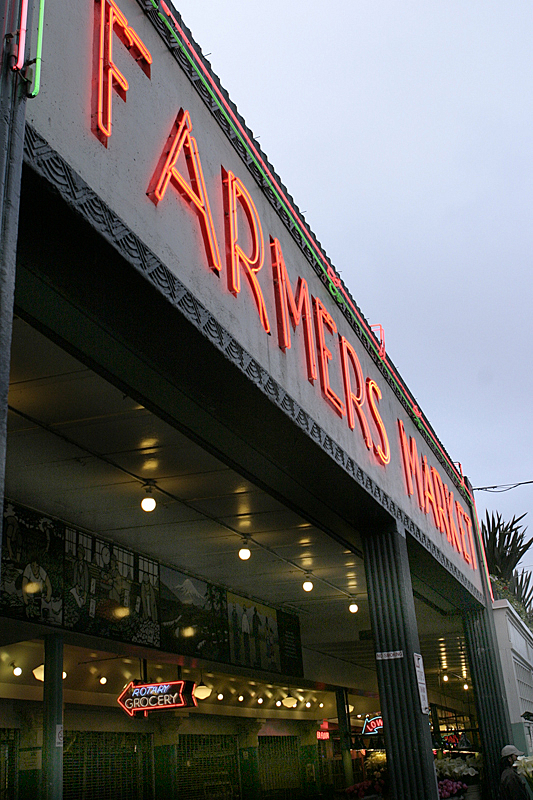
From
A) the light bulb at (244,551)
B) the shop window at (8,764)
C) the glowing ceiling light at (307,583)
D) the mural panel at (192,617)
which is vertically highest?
the light bulb at (244,551)

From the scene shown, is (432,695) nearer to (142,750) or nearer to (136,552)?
(142,750)

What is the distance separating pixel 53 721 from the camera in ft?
35.2

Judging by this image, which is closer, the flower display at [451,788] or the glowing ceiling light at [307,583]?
the flower display at [451,788]

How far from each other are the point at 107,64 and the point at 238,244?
2.11m

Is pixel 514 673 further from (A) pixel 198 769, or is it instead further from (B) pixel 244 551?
(A) pixel 198 769

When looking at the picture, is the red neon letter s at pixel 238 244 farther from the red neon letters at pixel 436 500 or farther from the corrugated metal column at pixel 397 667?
the red neon letters at pixel 436 500

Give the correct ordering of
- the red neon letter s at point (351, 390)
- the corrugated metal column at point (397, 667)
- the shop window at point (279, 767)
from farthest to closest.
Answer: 1. the shop window at point (279, 767)
2. the red neon letter s at point (351, 390)
3. the corrugated metal column at point (397, 667)

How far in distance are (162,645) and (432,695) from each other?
2579 cm

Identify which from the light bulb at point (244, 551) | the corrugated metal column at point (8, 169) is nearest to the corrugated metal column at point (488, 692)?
the light bulb at point (244, 551)

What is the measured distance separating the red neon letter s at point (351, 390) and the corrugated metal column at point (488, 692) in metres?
8.19

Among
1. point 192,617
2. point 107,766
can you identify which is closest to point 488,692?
point 192,617

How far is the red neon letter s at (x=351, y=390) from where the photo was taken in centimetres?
921

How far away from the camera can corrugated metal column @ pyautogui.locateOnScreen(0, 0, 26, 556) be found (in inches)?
121

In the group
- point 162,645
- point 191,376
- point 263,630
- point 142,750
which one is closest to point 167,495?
point 162,645
